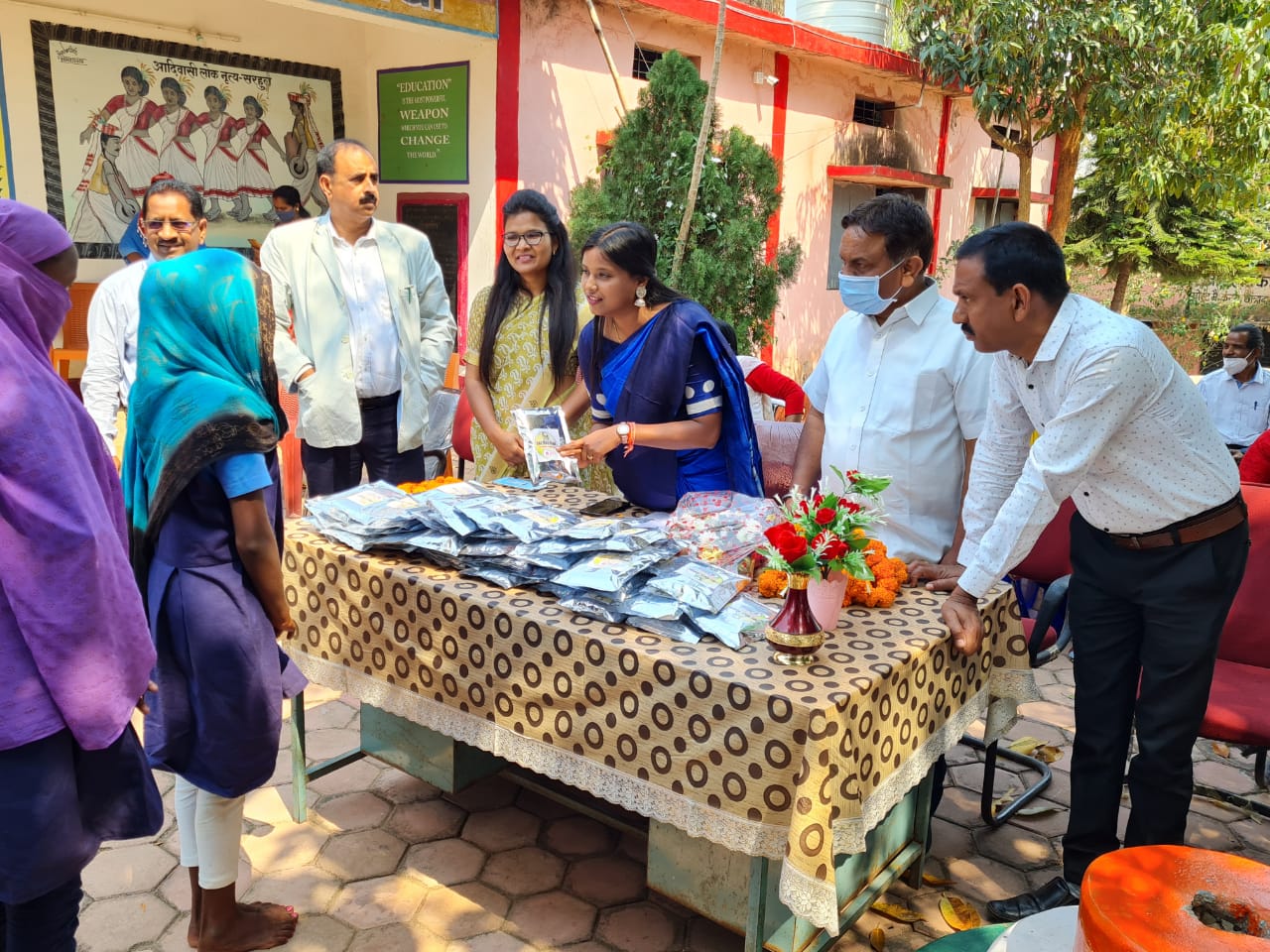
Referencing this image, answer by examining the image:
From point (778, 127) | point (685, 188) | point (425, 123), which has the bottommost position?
point (685, 188)

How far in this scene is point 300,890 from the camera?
9.36 feet

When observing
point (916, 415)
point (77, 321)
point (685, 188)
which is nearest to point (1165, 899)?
point (916, 415)

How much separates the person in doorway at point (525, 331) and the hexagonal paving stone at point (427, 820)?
3.99ft

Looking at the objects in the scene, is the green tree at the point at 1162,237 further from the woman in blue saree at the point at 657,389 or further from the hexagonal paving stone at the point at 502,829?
the hexagonal paving stone at the point at 502,829

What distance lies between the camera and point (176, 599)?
220 centimetres

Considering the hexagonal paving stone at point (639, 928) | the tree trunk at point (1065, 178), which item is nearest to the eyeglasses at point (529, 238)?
the hexagonal paving stone at point (639, 928)

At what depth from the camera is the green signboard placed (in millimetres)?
7520

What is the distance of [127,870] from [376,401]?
6.35ft

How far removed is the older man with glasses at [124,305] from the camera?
3746 mm

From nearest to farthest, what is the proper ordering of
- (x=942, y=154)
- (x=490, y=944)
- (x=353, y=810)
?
(x=490, y=944) → (x=353, y=810) → (x=942, y=154)

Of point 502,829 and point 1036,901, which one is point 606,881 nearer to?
point 502,829

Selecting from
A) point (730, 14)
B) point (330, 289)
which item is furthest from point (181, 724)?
point (730, 14)

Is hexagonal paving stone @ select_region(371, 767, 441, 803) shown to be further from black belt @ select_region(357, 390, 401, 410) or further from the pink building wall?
the pink building wall

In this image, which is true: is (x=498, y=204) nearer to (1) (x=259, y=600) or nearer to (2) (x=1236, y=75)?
(1) (x=259, y=600)
